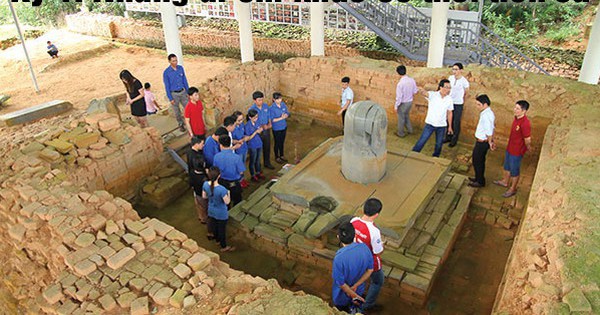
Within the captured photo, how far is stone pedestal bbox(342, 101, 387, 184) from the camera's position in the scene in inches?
237

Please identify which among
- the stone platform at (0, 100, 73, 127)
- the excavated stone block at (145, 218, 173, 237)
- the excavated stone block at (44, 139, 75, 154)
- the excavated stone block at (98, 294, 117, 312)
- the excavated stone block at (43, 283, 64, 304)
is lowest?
the stone platform at (0, 100, 73, 127)

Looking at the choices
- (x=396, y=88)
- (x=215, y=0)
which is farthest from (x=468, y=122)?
(x=215, y=0)

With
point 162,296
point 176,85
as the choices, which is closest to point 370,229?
point 162,296

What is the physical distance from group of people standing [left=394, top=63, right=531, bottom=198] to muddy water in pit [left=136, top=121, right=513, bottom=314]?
0.91 meters

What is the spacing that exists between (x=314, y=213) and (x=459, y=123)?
3630 millimetres

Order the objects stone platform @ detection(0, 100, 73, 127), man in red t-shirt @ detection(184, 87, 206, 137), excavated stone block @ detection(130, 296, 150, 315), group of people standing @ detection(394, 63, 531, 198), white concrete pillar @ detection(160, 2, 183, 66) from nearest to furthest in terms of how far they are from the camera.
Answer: excavated stone block @ detection(130, 296, 150, 315), group of people standing @ detection(394, 63, 531, 198), man in red t-shirt @ detection(184, 87, 206, 137), white concrete pillar @ detection(160, 2, 183, 66), stone platform @ detection(0, 100, 73, 127)

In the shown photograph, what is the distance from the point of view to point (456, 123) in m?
8.01

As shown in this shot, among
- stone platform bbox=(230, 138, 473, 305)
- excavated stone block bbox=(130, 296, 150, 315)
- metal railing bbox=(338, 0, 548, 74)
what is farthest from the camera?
metal railing bbox=(338, 0, 548, 74)

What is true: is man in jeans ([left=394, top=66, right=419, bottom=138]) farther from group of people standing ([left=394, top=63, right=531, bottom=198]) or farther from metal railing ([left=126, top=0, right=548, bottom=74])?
metal railing ([left=126, top=0, right=548, bottom=74])

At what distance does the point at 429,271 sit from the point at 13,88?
16.0 m

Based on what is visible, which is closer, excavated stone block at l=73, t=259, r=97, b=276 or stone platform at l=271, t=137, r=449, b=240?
excavated stone block at l=73, t=259, r=97, b=276

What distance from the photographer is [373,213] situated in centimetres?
425

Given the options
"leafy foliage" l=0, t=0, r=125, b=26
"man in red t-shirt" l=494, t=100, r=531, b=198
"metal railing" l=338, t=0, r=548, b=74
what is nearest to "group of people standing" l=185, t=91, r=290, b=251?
"man in red t-shirt" l=494, t=100, r=531, b=198

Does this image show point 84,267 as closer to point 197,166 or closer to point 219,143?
point 197,166
